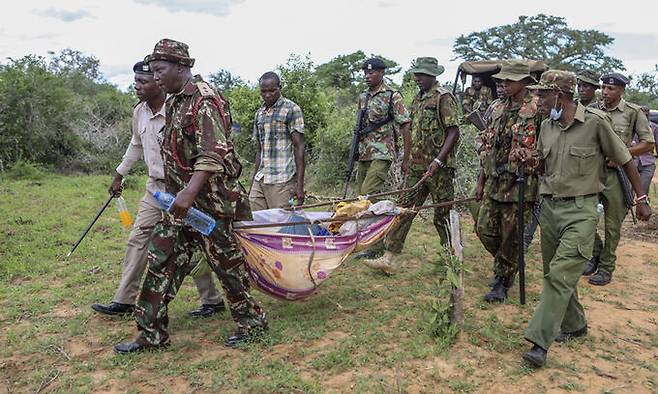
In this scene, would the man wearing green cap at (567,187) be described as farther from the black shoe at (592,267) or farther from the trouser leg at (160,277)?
the trouser leg at (160,277)

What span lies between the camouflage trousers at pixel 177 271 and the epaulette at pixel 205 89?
0.80 meters

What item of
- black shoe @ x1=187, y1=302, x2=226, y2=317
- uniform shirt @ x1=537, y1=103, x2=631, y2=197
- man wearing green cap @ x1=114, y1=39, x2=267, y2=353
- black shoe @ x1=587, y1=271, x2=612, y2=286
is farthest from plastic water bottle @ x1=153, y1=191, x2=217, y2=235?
black shoe @ x1=587, y1=271, x2=612, y2=286

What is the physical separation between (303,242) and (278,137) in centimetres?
138

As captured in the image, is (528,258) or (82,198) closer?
(528,258)

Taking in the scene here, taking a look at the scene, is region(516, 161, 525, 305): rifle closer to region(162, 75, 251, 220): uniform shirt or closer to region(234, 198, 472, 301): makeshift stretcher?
region(234, 198, 472, 301): makeshift stretcher

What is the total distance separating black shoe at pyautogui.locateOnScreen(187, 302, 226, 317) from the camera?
14.1ft

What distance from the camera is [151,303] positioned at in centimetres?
352

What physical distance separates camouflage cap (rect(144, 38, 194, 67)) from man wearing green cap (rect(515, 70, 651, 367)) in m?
2.30

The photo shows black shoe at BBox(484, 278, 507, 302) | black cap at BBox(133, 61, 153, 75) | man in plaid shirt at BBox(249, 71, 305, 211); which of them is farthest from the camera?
man in plaid shirt at BBox(249, 71, 305, 211)

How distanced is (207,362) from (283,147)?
2211 mm

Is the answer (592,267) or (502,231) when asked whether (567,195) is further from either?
(592,267)

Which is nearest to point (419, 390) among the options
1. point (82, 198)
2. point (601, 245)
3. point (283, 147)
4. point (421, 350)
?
point (421, 350)

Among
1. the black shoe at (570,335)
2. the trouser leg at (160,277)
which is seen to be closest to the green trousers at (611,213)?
the black shoe at (570,335)

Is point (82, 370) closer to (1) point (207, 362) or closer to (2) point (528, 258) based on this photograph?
(1) point (207, 362)
